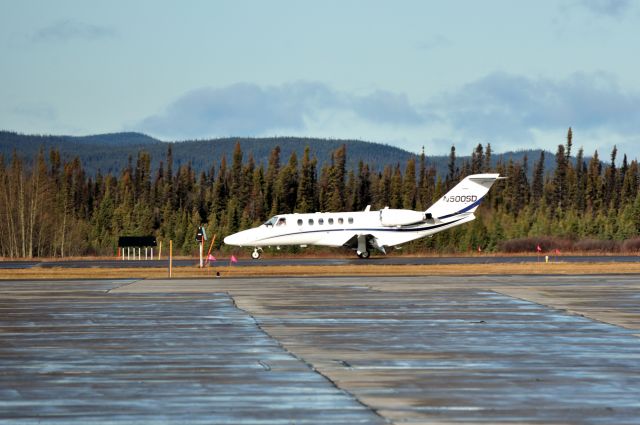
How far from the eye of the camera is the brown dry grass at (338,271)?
139 ft

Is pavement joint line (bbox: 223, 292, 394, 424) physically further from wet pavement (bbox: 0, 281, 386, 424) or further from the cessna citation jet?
the cessna citation jet

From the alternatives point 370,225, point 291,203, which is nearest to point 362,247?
point 370,225

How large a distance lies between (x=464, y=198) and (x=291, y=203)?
309ft

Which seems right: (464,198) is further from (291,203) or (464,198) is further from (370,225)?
(291,203)

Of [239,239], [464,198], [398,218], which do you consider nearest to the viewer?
[398,218]

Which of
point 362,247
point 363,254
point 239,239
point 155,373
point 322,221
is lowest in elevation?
point 155,373

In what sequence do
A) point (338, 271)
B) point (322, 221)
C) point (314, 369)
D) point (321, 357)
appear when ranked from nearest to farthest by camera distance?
point (314, 369) → point (321, 357) → point (338, 271) → point (322, 221)

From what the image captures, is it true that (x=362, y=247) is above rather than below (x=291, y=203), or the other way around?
below

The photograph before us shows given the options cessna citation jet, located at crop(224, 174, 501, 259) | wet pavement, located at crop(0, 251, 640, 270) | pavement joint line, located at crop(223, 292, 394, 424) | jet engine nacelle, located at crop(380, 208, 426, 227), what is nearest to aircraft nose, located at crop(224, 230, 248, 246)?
cessna citation jet, located at crop(224, 174, 501, 259)

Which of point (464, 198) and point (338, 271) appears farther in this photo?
point (464, 198)

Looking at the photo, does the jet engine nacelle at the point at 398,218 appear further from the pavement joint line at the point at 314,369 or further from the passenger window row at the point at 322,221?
the pavement joint line at the point at 314,369

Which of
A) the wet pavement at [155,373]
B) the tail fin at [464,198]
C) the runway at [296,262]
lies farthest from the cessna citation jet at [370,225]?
the wet pavement at [155,373]

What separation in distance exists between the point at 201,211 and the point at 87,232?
1477 inches

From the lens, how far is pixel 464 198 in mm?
58812
